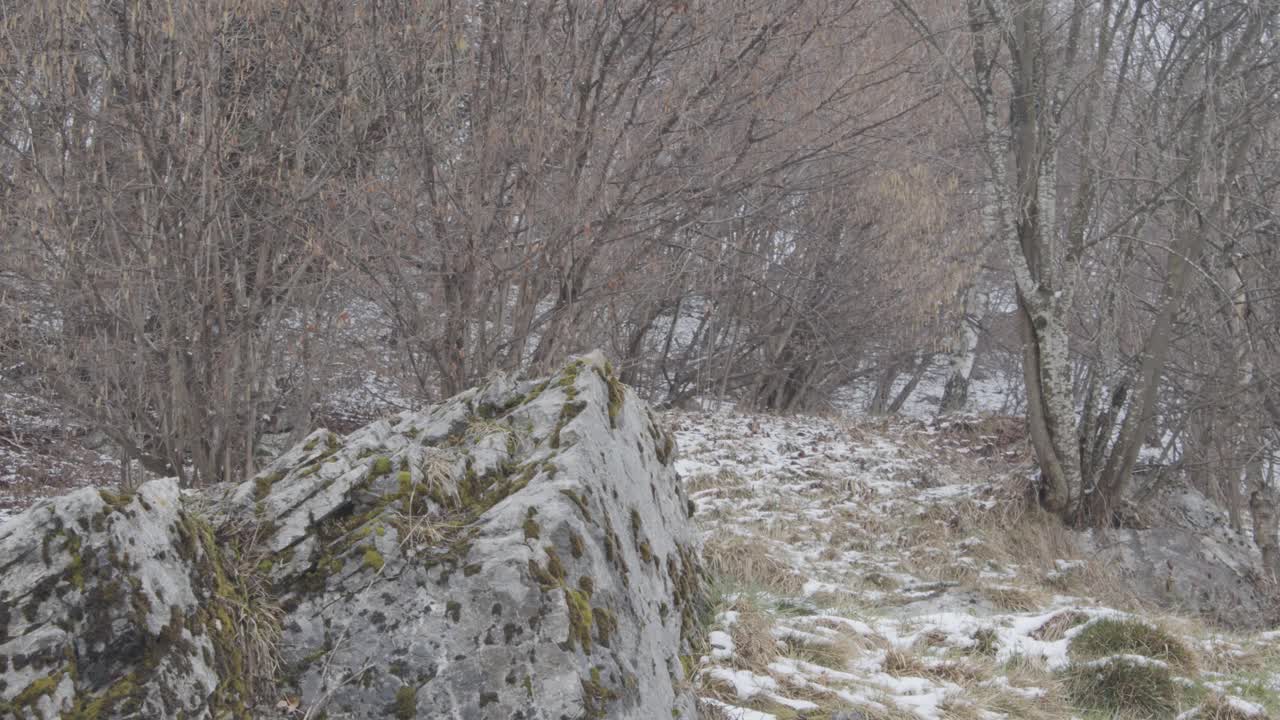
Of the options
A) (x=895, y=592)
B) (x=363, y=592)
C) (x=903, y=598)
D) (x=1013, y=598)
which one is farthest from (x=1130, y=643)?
(x=363, y=592)

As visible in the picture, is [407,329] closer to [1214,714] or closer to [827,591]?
[827,591]

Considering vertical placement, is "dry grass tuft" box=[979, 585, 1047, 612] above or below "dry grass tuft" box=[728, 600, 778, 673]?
below

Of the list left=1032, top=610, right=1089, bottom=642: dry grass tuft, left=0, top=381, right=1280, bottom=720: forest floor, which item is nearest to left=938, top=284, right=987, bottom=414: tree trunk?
left=0, top=381, right=1280, bottom=720: forest floor

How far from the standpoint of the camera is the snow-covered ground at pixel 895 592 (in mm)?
3578

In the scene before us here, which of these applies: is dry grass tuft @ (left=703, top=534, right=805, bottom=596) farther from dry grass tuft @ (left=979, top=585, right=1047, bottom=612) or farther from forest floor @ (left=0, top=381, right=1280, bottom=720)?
dry grass tuft @ (left=979, top=585, right=1047, bottom=612)

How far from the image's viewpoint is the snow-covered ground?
3.58 meters

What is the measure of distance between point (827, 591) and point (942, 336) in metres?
9.91

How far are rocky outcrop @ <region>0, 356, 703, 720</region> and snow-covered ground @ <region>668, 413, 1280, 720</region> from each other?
0.82 meters

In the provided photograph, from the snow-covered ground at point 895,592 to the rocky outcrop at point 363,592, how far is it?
821mm

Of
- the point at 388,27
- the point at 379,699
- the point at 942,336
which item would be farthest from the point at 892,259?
the point at 379,699

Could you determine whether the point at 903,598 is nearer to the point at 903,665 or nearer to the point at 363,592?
the point at 903,665

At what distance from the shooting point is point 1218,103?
7016 mm

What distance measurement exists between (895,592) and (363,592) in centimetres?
417

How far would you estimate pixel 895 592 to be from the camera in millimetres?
5820
